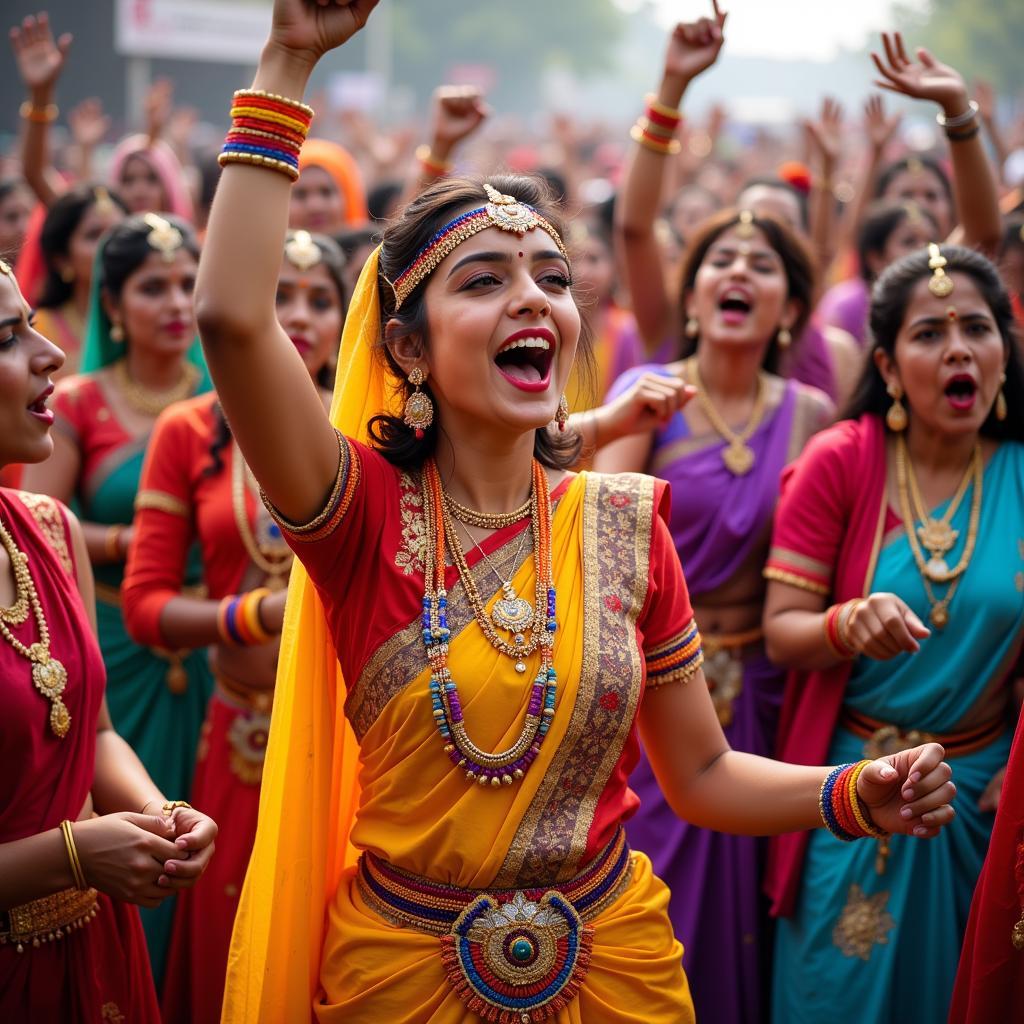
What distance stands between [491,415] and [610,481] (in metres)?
0.33

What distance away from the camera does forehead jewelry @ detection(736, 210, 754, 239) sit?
4.20 meters

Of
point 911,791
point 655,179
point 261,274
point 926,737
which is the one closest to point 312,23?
point 261,274

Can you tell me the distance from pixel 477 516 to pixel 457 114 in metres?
2.81

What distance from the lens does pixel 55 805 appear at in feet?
7.36

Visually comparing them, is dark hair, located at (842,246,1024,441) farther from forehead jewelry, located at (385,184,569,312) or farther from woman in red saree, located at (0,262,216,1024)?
woman in red saree, located at (0,262,216,1024)

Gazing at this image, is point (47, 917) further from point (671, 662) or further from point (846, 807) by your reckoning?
point (846, 807)

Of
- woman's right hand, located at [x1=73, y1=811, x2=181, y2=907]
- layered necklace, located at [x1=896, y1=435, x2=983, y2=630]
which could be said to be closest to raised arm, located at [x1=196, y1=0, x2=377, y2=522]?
woman's right hand, located at [x1=73, y1=811, x2=181, y2=907]

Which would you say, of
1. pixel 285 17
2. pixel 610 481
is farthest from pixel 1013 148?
pixel 285 17

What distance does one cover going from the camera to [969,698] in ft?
10.3

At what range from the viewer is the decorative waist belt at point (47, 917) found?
7.20 feet

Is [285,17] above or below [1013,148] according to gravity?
below

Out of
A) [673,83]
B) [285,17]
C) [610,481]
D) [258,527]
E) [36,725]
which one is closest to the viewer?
[285,17]

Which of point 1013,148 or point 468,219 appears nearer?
point 468,219

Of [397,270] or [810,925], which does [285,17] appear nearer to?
[397,270]
